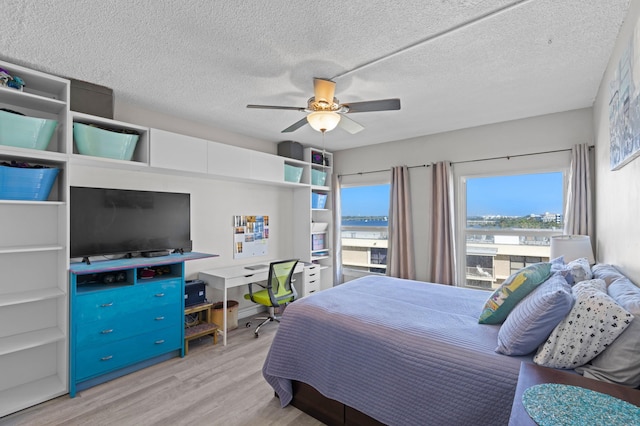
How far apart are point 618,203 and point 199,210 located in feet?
12.5

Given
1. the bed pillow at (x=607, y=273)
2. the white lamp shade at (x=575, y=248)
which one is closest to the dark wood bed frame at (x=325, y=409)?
the bed pillow at (x=607, y=273)

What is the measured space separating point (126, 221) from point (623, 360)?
11.7ft

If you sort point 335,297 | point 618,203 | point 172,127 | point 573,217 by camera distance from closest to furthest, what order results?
point 618,203 < point 335,297 < point 573,217 < point 172,127

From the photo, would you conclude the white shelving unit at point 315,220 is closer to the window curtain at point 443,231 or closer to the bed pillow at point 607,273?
the window curtain at point 443,231

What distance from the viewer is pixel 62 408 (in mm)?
2254

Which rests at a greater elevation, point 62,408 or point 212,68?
point 212,68

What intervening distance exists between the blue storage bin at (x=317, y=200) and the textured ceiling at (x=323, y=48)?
198cm

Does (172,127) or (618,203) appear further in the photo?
(172,127)

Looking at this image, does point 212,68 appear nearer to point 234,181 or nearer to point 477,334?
point 234,181

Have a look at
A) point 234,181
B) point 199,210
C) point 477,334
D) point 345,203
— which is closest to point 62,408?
point 199,210

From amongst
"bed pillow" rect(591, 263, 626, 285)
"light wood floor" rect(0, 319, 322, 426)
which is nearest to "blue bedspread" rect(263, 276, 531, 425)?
"light wood floor" rect(0, 319, 322, 426)

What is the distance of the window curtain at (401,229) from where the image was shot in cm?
426

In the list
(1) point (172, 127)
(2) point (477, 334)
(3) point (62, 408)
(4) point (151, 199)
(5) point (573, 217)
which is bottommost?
(3) point (62, 408)

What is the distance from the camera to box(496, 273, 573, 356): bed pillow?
140 centimetres
